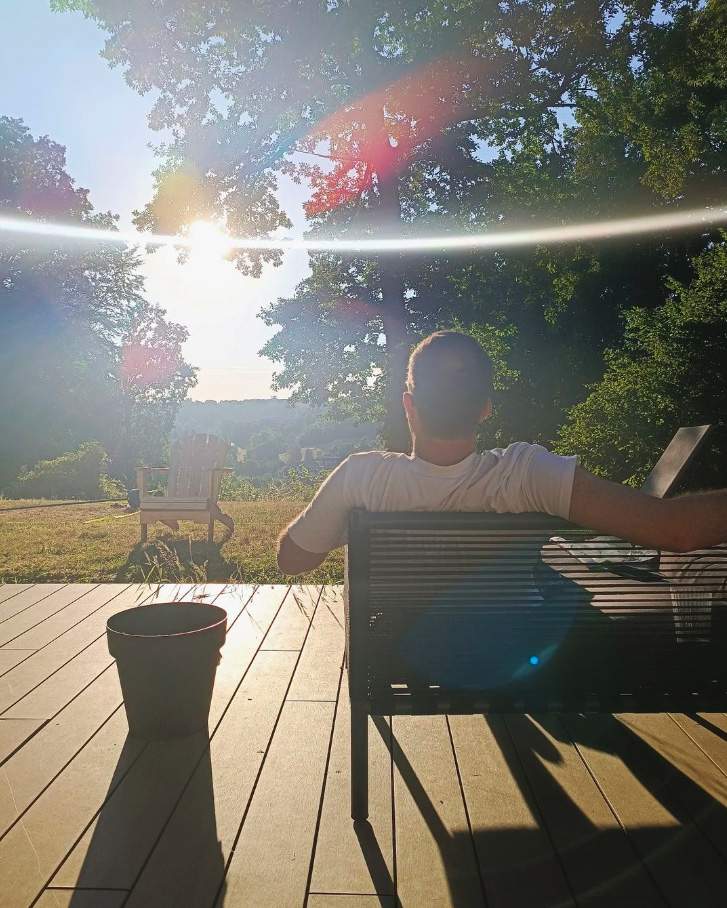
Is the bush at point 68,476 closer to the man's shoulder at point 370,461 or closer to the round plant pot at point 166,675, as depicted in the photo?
the round plant pot at point 166,675

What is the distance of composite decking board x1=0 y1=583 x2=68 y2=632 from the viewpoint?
4.21 m

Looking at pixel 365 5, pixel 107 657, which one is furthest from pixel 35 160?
pixel 107 657

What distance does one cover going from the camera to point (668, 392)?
21.5ft

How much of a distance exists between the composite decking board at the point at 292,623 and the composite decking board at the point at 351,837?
45.6 inches

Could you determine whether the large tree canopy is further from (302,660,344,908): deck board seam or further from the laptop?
(302,660,344,908): deck board seam

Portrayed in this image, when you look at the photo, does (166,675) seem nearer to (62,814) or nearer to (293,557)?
(62,814)

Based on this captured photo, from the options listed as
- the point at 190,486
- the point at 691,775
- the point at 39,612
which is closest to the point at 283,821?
the point at 691,775

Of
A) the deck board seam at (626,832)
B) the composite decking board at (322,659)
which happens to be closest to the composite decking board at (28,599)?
the composite decking board at (322,659)

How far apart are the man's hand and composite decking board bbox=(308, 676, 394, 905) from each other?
705mm

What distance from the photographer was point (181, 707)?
2521mm

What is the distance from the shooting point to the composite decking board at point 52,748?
2.16m

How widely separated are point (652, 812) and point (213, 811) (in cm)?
126

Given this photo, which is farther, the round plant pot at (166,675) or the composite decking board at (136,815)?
the round plant pot at (166,675)

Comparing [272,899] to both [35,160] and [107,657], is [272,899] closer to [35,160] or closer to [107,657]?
[107,657]
